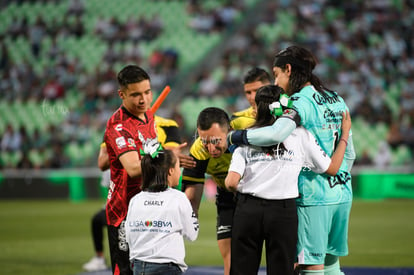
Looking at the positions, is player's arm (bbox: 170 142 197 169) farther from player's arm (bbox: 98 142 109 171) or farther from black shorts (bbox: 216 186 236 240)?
player's arm (bbox: 98 142 109 171)

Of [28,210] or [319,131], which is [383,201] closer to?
[28,210]

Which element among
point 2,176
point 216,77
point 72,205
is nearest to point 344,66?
point 216,77

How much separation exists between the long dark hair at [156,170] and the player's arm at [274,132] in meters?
0.52

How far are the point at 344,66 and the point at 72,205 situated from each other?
31.1 feet

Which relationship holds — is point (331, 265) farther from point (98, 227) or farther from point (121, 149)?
point (98, 227)

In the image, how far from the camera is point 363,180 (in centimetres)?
1677

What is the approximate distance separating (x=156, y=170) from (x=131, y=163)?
35 centimetres

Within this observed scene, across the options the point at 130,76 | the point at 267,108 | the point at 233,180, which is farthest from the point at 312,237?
the point at 130,76

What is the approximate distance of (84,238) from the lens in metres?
11.6

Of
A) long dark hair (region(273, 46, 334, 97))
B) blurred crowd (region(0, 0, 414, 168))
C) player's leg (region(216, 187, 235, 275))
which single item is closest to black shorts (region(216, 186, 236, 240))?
player's leg (region(216, 187, 235, 275))

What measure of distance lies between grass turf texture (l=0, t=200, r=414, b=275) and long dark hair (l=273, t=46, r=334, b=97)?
445 cm

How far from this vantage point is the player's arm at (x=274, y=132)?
4.09 m

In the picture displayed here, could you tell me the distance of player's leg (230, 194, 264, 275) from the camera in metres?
4.21

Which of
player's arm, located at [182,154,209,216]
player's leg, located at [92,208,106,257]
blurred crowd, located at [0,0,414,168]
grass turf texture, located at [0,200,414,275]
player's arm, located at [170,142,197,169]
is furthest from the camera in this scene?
blurred crowd, located at [0,0,414,168]
